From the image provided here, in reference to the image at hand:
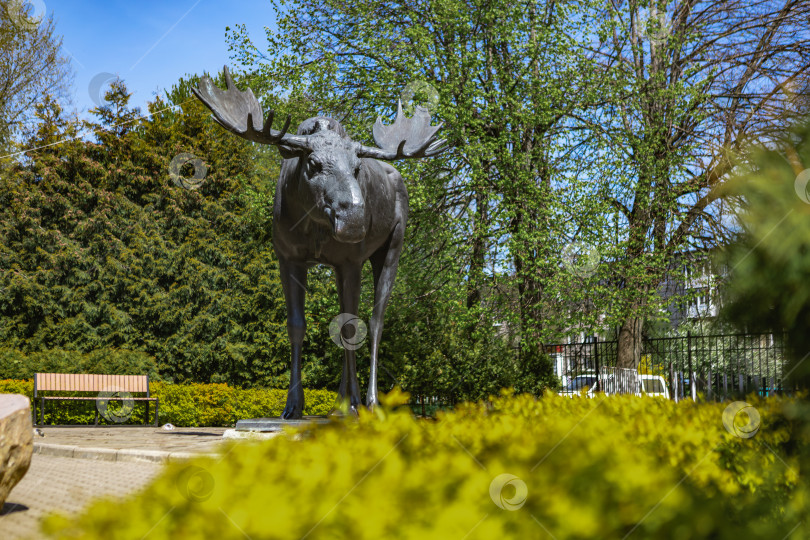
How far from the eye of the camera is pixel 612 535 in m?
1.44

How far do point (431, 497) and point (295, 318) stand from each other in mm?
4163

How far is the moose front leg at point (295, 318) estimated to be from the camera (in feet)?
18.1

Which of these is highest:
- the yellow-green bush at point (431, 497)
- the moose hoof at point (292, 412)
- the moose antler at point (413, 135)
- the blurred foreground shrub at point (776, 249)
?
the moose antler at point (413, 135)

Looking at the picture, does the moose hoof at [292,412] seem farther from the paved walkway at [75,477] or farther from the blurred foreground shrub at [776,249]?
the blurred foreground shrub at [776,249]

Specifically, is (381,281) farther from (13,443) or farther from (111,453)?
(13,443)

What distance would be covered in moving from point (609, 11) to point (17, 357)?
1479 centimetres

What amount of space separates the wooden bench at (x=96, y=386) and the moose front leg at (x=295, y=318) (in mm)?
7801

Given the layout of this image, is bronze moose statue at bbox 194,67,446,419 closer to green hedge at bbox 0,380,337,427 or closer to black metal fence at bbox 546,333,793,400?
black metal fence at bbox 546,333,793,400

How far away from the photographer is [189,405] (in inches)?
516

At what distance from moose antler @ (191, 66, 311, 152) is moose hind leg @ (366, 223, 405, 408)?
4.61 ft

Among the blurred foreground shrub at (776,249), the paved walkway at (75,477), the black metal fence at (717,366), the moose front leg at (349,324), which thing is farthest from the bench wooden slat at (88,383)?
the blurred foreground shrub at (776,249)

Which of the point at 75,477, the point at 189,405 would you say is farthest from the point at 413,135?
the point at 189,405

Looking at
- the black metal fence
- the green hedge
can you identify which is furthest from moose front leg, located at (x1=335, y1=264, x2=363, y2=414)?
the green hedge

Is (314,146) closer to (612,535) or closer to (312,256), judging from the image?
(312,256)
